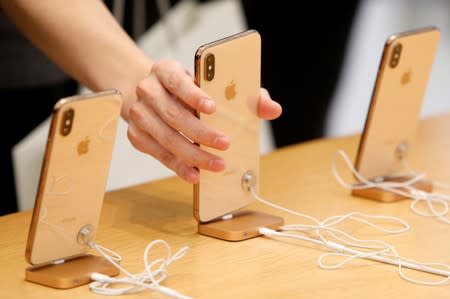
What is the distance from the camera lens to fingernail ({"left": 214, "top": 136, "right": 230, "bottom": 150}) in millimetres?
1284

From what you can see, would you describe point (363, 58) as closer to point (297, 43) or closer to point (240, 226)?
point (297, 43)

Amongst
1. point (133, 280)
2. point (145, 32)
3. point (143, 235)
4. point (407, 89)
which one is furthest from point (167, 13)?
point (133, 280)

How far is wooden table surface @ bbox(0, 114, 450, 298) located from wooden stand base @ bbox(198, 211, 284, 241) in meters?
0.01

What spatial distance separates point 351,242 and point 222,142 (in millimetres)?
227

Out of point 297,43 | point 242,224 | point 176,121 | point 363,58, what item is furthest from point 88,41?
point 363,58

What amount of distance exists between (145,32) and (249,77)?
58.8 inches

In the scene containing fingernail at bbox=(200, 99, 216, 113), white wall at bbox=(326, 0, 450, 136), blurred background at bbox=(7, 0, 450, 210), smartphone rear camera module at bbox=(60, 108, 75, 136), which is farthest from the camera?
white wall at bbox=(326, 0, 450, 136)

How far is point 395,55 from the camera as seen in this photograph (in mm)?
1515

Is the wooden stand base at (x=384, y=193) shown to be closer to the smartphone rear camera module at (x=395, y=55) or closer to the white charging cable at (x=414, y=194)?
the white charging cable at (x=414, y=194)

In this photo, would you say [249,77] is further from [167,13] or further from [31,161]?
[167,13]

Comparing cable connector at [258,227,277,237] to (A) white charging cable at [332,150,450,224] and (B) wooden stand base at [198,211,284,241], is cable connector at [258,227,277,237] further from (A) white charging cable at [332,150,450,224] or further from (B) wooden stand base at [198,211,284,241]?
(A) white charging cable at [332,150,450,224]

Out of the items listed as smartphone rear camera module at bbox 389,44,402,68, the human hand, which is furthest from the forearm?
smartphone rear camera module at bbox 389,44,402,68

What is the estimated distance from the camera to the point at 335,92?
3.55 meters

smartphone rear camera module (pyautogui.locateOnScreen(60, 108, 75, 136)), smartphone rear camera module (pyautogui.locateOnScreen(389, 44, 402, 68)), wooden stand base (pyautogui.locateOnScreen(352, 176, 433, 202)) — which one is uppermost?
smartphone rear camera module (pyautogui.locateOnScreen(60, 108, 75, 136))
